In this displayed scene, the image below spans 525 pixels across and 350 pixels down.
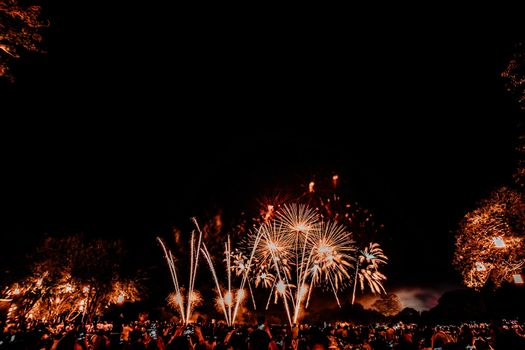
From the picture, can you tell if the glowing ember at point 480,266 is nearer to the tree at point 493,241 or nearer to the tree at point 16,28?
the tree at point 493,241

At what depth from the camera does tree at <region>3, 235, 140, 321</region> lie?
28016 millimetres

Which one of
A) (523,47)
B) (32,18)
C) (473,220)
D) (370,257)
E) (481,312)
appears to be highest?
(523,47)

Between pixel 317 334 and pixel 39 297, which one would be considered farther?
pixel 39 297

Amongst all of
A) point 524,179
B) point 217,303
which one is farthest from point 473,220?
point 217,303

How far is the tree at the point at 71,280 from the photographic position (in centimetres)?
2802

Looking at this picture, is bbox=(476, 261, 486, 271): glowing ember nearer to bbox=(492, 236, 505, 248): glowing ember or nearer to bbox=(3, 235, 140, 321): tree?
bbox=(492, 236, 505, 248): glowing ember

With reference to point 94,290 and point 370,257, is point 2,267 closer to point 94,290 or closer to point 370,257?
point 94,290

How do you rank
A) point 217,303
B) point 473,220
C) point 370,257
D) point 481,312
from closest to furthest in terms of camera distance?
point 473,220, point 370,257, point 217,303, point 481,312

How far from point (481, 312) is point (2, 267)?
83.7 meters

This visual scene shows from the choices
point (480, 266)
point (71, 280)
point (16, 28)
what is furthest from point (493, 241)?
point (71, 280)

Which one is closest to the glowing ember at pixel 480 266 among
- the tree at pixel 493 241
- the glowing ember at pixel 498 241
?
the tree at pixel 493 241

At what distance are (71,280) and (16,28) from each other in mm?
26926

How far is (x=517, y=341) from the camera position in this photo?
6500mm

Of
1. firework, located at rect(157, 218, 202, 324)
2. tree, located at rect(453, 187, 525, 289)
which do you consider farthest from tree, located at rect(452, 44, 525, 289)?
firework, located at rect(157, 218, 202, 324)
